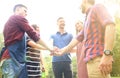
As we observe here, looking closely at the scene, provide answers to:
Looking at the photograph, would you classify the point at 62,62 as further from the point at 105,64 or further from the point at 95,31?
the point at 105,64

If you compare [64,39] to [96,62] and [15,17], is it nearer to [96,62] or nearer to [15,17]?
[15,17]

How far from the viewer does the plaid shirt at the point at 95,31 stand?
3309mm

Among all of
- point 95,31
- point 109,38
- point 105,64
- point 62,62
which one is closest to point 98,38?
point 95,31

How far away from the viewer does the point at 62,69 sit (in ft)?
21.8

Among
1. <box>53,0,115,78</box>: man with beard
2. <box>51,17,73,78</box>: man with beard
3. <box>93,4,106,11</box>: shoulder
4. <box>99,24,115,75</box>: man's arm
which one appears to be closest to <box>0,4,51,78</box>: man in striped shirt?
<box>53,0,115,78</box>: man with beard

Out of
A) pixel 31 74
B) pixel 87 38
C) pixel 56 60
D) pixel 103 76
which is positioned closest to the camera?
pixel 103 76

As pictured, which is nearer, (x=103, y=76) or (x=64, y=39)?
(x=103, y=76)

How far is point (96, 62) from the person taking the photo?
10.9ft

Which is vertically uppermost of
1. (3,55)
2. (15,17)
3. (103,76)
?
(15,17)

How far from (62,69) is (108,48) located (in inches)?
140

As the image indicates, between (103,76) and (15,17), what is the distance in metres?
1.94

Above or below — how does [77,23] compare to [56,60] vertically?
above

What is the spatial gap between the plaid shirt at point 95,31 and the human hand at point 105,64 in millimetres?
235

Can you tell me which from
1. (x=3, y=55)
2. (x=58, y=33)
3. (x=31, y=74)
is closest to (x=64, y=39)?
(x=58, y=33)
